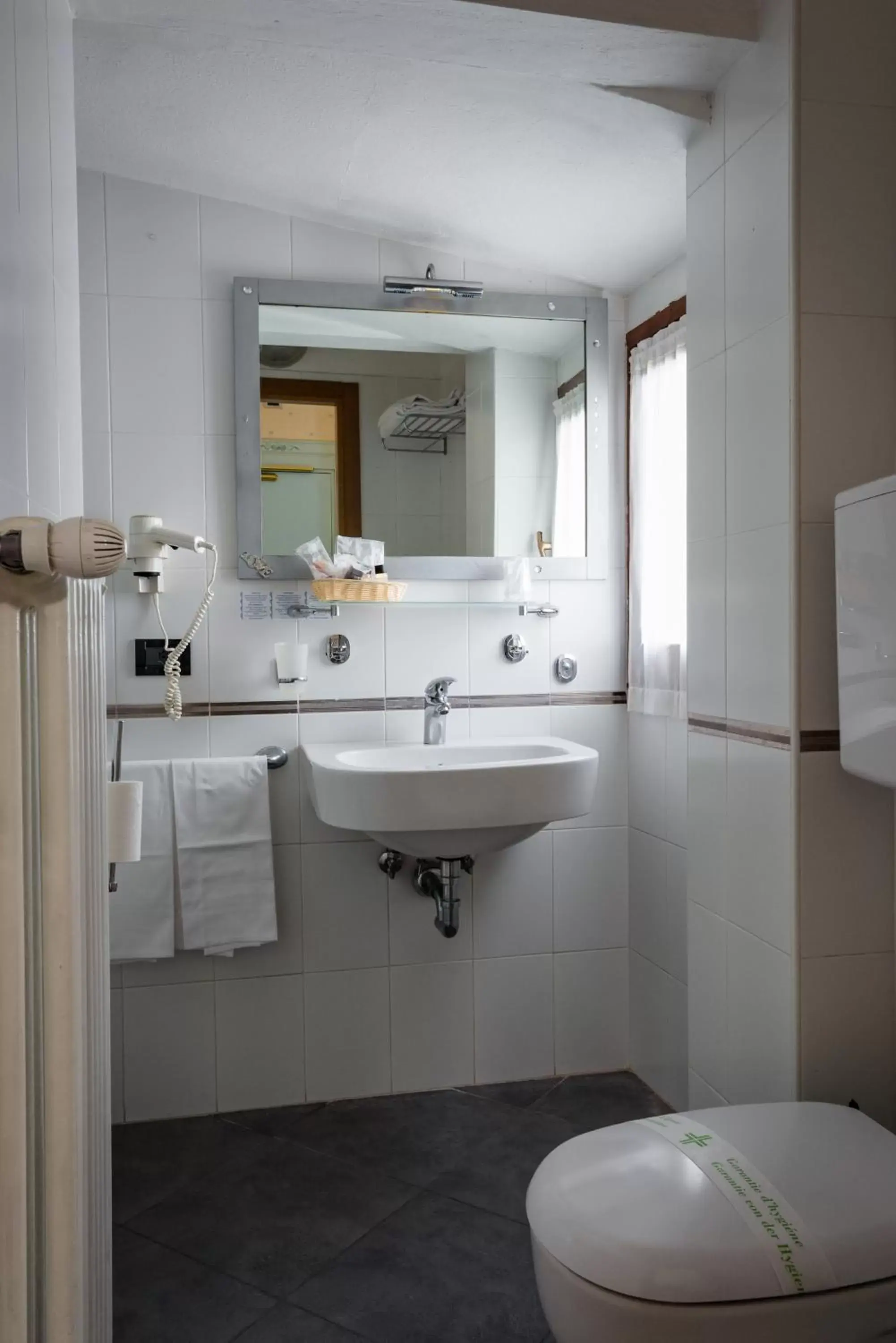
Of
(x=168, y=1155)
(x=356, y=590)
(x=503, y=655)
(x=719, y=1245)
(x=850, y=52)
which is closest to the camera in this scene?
(x=719, y=1245)

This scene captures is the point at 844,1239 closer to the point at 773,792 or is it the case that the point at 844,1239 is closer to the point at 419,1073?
the point at 773,792

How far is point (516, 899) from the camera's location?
2523mm

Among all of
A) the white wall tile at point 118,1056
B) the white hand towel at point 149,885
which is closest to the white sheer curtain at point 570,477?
the white hand towel at point 149,885

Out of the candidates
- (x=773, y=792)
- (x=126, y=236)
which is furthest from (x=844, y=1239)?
(x=126, y=236)

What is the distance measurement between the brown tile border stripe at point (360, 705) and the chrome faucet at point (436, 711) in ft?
0.30

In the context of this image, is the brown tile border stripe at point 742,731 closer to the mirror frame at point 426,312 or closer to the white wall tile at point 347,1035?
the mirror frame at point 426,312

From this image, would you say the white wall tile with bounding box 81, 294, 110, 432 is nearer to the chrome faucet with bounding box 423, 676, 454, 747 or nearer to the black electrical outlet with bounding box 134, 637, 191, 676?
the black electrical outlet with bounding box 134, 637, 191, 676

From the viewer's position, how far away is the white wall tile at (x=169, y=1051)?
2326 millimetres

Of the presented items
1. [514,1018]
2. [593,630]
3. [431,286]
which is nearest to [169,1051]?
[514,1018]

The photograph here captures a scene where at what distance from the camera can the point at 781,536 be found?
1553mm

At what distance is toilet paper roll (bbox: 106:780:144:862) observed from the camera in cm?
130

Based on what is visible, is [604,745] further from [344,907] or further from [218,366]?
[218,366]

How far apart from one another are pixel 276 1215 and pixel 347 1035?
0.52 m

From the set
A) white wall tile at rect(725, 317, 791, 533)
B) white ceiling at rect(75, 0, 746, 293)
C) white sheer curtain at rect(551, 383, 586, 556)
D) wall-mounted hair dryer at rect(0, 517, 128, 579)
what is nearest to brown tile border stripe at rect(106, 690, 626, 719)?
white sheer curtain at rect(551, 383, 586, 556)
